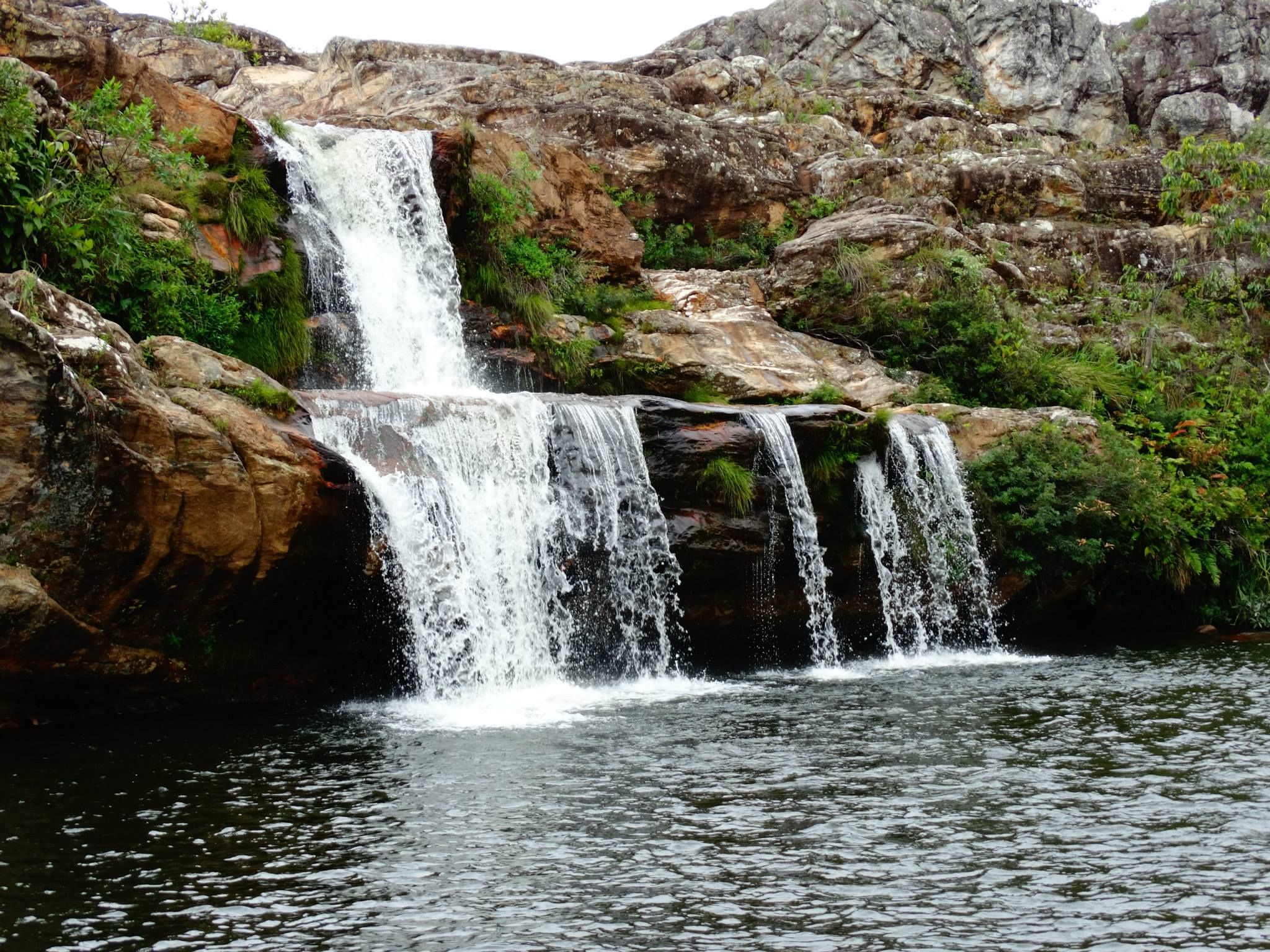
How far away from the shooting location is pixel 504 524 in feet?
41.0

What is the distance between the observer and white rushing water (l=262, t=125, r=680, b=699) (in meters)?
11.6

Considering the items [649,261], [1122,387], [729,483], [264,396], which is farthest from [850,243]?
[264,396]

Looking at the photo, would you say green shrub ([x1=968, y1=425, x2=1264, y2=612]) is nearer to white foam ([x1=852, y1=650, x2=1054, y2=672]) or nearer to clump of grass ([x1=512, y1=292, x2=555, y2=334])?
white foam ([x1=852, y1=650, x2=1054, y2=672])

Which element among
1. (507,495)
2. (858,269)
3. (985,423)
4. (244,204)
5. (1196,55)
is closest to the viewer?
(507,495)

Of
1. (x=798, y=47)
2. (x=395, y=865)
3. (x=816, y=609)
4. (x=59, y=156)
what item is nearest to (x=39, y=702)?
(x=395, y=865)

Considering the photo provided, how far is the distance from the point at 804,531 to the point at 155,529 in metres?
8.14

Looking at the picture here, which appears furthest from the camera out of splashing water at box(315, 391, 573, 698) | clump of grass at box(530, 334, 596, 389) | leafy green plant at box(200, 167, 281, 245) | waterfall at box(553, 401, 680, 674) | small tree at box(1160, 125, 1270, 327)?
small tree at box(1160, 125, 1270, 327)

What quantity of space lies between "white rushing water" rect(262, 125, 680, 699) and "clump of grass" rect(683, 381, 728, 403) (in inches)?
151

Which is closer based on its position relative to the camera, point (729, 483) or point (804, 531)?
point (729, 483)

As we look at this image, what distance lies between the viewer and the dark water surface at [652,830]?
5.02 m

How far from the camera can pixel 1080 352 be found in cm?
2198

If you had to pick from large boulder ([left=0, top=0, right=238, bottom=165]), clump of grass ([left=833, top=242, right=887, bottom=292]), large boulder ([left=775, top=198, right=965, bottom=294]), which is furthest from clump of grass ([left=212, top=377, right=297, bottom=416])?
clump of grass ([left=833, top=242, right=887, bottom=292])

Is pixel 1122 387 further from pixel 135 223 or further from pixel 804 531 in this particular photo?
pixel 135 223

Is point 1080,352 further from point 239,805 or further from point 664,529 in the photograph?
point 239,805
